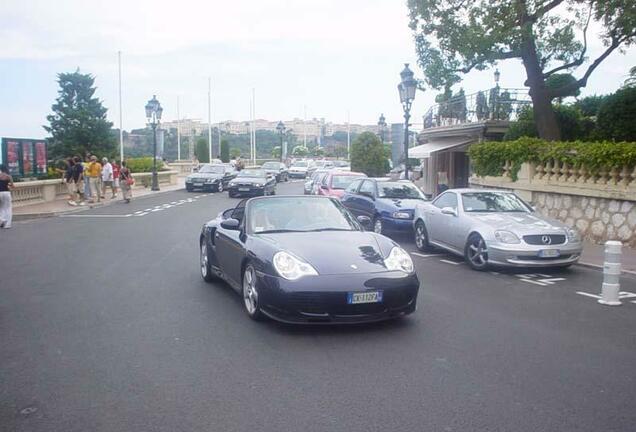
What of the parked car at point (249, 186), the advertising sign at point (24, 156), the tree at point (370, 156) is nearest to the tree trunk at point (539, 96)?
the parked car at point (249, 186)

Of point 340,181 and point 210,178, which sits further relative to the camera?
point 210,178

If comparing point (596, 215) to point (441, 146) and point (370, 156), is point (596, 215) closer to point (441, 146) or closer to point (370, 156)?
point (441, 146)

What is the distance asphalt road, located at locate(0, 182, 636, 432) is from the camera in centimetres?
447

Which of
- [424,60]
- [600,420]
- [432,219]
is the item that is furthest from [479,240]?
[424,60]

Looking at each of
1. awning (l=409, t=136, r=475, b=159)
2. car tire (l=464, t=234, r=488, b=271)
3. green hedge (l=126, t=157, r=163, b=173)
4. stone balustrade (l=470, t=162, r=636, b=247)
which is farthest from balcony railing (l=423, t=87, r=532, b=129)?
green hedge (l=126, t=157, r=163, b=173)

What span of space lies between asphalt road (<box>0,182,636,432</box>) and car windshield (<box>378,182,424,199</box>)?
21.3 feet

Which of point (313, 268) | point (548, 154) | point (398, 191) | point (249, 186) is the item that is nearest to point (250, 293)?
point (313, 268)

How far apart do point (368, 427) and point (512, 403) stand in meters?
1.19

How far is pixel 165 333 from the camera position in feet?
22.0

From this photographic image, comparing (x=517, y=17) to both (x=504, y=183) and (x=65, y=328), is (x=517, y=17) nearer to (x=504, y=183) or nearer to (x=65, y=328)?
(x=504, y=183)

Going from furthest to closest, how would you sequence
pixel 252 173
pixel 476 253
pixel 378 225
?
pixel 252 173 < pixel 378 225 < pixel 476 253

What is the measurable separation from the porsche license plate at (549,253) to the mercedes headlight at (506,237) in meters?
0.42

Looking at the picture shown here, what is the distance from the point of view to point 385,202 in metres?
15.7

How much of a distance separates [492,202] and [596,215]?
3.95 m
